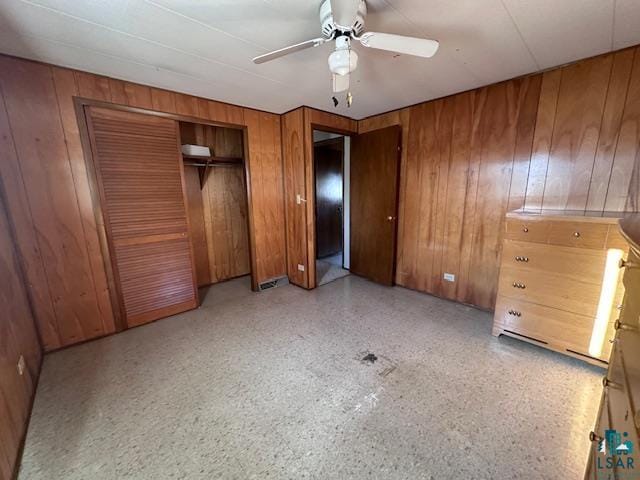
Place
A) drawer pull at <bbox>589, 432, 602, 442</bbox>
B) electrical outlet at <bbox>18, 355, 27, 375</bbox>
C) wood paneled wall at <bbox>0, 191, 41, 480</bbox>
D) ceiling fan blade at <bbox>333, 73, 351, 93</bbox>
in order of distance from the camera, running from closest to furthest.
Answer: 1. drawer pull at <bbox>589, 432, 602, 442</bbox>
2. wood paneled wall at <bbox>0, 191, 41, 480</bbox>
3. electrical outlet at <bbox>18, 355, 27, 375</bbox>
4. ceiling fan blade at <bbox>333, 73, 351, 93</bbox>

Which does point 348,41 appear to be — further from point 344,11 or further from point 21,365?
point 21,365

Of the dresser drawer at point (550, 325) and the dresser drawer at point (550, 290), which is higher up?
the dresser drawer at point (550, 290)

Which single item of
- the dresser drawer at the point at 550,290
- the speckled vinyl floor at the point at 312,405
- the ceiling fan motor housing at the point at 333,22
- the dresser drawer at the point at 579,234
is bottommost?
the speckled vinyl floor at the point at 312,405

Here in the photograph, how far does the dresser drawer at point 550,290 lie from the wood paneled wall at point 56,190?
3350 mm

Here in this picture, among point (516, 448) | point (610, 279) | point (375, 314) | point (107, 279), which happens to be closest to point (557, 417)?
point (516, 448)

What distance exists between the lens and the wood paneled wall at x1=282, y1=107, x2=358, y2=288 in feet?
9.94

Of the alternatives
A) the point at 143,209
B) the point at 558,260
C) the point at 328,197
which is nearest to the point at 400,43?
the point at 558,260

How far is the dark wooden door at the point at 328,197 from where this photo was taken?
457cm

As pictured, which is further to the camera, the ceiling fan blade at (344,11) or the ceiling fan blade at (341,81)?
the ceiling fan blade at (341,81)

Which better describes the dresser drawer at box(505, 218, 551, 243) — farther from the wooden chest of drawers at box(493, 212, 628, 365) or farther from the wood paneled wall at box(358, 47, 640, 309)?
the wood paneled wall at box(358, 47, 640, 309)

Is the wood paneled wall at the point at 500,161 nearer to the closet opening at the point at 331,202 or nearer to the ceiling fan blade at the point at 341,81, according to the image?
the closet opening at the point at 331,202

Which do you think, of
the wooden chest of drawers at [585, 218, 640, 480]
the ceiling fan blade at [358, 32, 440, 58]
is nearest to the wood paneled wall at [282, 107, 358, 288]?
the ceiling fan blade at [358, 32, 440, 58]

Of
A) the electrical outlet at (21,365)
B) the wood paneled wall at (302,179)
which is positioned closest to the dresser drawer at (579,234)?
the wood paneled wall at (302,179)

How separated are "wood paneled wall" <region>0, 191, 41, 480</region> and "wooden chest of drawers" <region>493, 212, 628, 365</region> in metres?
3.12
